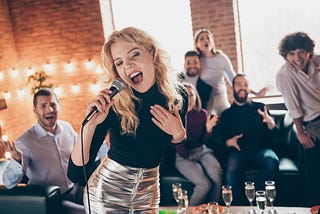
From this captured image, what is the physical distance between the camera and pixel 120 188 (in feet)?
5.66

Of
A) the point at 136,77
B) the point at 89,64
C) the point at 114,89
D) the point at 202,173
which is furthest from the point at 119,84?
the point at 89,64

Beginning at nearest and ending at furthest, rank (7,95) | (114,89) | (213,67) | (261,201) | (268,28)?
(114,89), (261,201), (213,67), (268,28), (7,95)

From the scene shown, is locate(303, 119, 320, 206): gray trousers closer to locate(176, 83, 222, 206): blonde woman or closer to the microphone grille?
locate(176, 83, 222, 206): blonde woman

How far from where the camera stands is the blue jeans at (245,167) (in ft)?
11.5

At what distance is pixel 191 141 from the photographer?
373 centimetres

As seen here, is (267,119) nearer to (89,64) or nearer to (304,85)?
(304,85)

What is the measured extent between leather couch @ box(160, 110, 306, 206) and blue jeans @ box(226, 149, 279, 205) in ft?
0.15

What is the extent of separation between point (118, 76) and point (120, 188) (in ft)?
1.52

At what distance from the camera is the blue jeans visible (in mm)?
3492

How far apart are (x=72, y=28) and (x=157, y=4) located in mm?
1289

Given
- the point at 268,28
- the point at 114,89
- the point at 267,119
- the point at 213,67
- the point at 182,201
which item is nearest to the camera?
the point at 114,89

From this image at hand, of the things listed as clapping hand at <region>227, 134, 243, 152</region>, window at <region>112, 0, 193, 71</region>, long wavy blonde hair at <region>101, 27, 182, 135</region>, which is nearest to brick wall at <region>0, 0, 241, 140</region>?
window at <region>112, 0, 193, 71</region>

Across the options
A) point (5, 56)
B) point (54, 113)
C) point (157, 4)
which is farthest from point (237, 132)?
point (5, 56)

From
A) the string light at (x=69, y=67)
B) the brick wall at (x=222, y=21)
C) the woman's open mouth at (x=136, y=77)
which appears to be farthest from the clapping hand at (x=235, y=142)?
the string light at (x=69, y=67)
